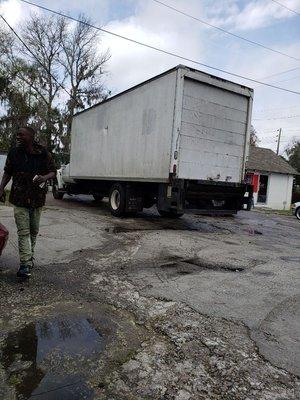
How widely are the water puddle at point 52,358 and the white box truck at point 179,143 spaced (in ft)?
20.9

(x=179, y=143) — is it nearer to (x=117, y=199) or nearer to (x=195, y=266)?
(x=117, y=199)

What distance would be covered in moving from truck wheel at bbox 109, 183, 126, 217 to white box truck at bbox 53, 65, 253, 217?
0.10ft

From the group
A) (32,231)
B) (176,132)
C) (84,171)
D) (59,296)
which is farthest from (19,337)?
(84,171)

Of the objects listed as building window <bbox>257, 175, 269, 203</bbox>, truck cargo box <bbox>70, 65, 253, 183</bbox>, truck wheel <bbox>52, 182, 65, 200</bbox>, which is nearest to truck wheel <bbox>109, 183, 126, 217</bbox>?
truck cargo box <bbox>70, 65, 253, 183</bbox>

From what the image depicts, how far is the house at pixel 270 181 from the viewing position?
2989cm

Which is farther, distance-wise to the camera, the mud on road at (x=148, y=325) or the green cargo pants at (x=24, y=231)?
the green cargo pants at (x=24, y=231)

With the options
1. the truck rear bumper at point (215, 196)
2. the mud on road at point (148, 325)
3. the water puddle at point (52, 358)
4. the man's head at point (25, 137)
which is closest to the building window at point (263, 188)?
the truck rear bumper at point (215, 196)

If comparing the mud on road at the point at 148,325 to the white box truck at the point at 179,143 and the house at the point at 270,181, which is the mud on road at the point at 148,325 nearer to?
the white box truck at the point at 179,143

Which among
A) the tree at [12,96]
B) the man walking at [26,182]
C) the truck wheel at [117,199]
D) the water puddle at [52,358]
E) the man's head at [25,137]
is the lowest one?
the water puddle at [52,358]

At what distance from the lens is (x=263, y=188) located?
30750mm

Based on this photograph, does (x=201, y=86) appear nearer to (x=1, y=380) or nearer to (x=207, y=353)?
(x=207, y=353)

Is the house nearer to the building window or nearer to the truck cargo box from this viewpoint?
the building window

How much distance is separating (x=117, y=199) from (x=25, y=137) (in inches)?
291

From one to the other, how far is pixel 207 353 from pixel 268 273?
3.07 m
